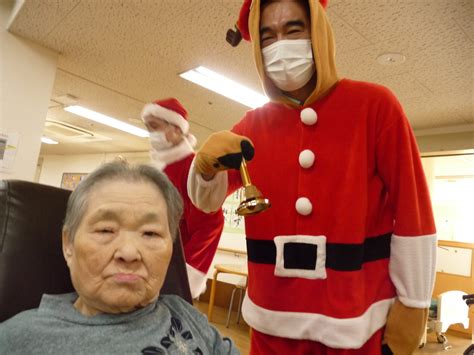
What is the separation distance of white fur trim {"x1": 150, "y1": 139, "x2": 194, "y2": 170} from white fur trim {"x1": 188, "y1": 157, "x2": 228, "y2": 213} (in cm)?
67

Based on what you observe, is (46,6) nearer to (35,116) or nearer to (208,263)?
(35,116)

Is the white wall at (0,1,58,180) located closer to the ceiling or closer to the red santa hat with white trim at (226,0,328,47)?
the ceiling

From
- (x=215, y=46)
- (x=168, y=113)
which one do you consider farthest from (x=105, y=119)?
(x=168, y=113)

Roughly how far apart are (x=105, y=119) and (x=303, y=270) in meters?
4.41

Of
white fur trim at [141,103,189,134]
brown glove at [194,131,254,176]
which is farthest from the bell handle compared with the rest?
white fur trim at [141,103,189,134]

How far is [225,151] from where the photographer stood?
38.2 inches

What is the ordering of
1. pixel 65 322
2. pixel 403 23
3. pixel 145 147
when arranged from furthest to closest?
pixel 145 147 < pixel 403 23 < pixel 65 322

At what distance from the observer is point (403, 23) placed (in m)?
1.99

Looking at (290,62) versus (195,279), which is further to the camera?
(195,279)

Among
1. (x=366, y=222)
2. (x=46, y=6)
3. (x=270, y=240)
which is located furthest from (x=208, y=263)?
(x=46, y=6)

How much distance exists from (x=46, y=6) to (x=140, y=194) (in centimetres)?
202

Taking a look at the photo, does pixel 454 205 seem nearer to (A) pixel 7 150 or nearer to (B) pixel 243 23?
(B) pixel 243 23

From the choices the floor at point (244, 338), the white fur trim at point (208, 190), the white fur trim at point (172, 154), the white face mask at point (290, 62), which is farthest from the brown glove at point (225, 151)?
the floor at point (244, 338)

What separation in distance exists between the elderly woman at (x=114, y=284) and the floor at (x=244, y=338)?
2708mm
